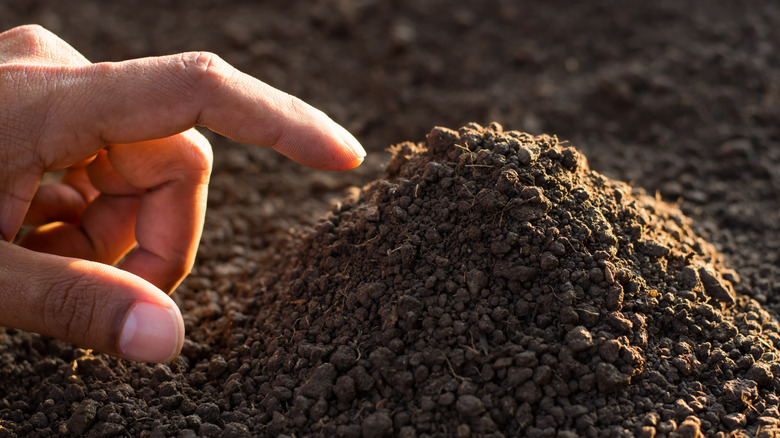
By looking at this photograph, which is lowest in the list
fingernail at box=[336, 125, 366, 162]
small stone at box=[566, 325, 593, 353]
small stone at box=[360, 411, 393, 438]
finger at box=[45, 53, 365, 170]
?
small stone at box=[360, 411, 393, 438]

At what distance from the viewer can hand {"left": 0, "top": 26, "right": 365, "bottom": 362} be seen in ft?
4.42

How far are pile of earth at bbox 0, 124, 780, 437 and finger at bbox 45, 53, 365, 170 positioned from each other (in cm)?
27

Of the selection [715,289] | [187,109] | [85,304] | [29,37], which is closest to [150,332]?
[85,304]

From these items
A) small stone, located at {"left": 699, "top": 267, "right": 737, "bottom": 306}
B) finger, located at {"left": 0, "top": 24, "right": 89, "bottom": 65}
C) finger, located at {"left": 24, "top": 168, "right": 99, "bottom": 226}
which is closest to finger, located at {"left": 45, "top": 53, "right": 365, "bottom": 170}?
finger, located at {"left": 0, "top": 24, "right": 89, "bottom": 65}

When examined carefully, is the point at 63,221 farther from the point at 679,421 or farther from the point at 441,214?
the point at 679,421

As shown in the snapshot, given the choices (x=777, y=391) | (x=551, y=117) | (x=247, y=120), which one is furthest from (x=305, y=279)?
(x=551, y=117)

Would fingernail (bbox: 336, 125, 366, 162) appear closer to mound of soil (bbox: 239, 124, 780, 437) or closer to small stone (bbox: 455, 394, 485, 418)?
mound of soil (bbox: 239, 124, 780, 437)

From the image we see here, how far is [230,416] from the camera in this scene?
4.92 ft

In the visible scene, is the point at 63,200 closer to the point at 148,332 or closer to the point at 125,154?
the point at 125,154

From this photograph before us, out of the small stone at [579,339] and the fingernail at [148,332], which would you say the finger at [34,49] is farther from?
the small stone at [579,339]

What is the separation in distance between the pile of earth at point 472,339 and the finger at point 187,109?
0.89ft

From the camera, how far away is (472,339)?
4.62ft

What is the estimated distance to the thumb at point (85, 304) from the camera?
52.7 inches

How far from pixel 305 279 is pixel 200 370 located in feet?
1.31
